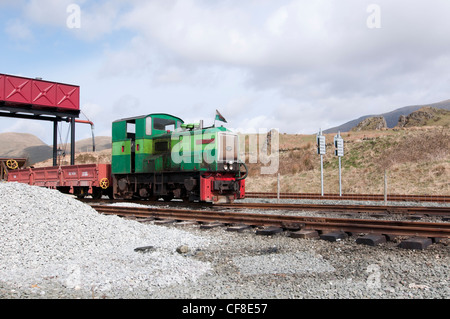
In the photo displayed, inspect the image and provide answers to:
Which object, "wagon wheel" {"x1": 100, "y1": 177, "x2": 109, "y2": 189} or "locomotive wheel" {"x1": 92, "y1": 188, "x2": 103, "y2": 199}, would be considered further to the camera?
"locomotive wheel" {"x1": 92, "y1": 188, "x2": 103, "y2": 199}

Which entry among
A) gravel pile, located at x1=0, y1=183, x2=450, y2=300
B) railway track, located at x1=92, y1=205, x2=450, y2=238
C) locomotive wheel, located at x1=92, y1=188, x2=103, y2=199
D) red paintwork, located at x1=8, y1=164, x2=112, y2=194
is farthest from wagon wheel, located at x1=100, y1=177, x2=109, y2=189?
gravel pile, located at x1=0, y1=183, x2=450, y2=300

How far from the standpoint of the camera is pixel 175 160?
13070 mm

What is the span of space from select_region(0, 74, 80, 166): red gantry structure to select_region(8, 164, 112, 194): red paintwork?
728 centimetres

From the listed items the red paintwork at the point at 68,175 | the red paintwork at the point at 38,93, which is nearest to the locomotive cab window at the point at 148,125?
the red paintwork at the point at 68,175

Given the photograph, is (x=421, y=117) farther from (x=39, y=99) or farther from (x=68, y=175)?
(x=68, y=175)

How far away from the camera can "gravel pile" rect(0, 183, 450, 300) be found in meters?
3.93

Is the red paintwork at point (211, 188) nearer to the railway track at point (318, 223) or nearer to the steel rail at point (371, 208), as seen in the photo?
the steel rail at point (371, 208)

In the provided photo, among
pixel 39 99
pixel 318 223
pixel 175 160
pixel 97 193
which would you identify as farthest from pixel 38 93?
pixel 318 223

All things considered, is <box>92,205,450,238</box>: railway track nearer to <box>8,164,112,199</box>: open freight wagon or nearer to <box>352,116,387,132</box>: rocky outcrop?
<box>8,164,112,199</box>: open freight wagon

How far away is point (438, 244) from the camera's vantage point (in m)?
5.90

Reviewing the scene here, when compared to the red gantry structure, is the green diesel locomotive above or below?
below

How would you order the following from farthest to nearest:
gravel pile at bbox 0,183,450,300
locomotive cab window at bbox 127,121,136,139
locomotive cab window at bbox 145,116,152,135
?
1. locomotive cab window at bbox 127,121,136,139
2. locomotive cab window at bbox 145,116,152,135
3. gravel pile at bbox 0,183,450,300
